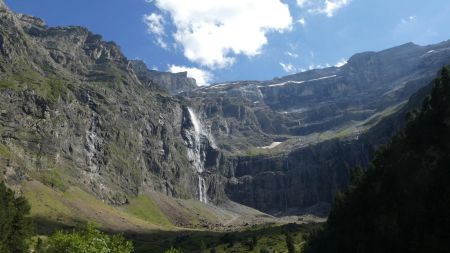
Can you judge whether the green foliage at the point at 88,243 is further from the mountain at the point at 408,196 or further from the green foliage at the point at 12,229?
the mountain at the point at 408,196

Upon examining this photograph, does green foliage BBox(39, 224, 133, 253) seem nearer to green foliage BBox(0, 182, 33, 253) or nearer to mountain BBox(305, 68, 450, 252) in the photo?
green foliage BBox(0, 182, 33, 253)

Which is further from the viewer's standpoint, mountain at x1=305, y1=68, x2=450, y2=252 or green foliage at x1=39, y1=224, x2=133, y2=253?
mountain at x1=305, y1=68, x2=450, y2=252

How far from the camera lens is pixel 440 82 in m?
115

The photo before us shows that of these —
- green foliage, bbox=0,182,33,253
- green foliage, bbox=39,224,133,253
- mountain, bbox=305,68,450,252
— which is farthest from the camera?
green foliage, bbox=0,182,33,253

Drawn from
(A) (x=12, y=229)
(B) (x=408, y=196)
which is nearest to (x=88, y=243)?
(B) (x=408, y=196)

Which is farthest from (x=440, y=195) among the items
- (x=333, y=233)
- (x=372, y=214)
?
(x=333, y=233)

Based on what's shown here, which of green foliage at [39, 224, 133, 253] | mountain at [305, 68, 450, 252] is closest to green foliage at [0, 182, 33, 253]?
green foliage at [39, 224, 133, 253]

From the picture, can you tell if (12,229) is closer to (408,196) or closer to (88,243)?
(88,243)

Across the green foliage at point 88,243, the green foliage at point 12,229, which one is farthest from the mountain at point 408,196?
the green foliage at point 12,229

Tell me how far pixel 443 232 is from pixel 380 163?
43.8m

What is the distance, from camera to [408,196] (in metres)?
97.0

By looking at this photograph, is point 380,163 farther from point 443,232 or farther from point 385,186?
point 443,232

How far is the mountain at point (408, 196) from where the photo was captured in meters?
87.2

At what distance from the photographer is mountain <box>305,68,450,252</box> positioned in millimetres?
87250
